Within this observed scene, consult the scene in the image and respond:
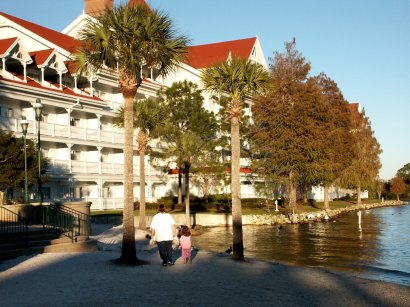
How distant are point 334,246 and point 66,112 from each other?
2986 cm

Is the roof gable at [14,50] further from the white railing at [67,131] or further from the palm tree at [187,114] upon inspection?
the palm tree at [187,114]

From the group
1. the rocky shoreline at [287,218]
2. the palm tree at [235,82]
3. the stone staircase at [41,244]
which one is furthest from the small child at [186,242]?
the rocky shoreline at [287,218]

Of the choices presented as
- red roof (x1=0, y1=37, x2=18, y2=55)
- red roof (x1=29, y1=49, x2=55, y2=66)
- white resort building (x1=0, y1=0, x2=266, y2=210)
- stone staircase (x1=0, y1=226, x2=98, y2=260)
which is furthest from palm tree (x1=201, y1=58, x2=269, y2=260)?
red roof (x1=29, y1=49, x2=55, y2=66)

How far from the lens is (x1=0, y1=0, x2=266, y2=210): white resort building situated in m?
45.2

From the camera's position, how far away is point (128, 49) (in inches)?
723

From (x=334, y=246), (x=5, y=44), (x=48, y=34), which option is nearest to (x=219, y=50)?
(x=48, y=34)

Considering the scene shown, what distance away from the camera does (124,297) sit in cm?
1265

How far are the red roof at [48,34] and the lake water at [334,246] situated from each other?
80.2ft

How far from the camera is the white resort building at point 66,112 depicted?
148 ft

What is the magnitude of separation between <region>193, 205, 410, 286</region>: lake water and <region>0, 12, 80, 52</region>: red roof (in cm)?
2443

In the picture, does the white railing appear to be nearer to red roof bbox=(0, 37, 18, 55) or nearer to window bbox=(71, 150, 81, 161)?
window bbox=(71, 150, 81, 161)

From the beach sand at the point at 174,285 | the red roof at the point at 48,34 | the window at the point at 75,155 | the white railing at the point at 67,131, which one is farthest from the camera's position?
the red roof at the point at 48,34

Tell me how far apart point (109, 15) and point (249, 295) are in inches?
405

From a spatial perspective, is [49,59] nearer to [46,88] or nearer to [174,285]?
[46,88]
